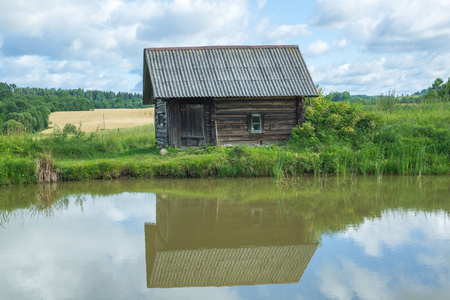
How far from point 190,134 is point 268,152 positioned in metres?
4.30

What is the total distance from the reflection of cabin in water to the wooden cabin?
852cm

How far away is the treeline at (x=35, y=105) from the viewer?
173 feet

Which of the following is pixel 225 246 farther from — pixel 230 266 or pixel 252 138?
pixel 252 138

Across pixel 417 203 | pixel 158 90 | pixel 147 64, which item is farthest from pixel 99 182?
pixel 417 203

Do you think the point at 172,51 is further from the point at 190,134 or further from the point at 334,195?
the point at 334,195

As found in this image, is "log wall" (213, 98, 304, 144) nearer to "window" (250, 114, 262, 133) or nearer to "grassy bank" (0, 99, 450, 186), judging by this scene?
"window" (250, 114, 262, 133)

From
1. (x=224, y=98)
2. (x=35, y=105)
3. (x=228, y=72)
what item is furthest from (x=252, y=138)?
(x=35, y=105)

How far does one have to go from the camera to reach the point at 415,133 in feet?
65.9

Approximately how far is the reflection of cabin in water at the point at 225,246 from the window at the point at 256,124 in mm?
8810

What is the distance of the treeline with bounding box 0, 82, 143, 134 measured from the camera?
5264 cm

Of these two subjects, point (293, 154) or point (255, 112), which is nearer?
point (293, 154)

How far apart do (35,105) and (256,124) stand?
63.5m

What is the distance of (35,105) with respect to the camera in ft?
250

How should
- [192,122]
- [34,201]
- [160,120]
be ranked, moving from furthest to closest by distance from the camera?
[160,120] < [192,122] < [34,201]
